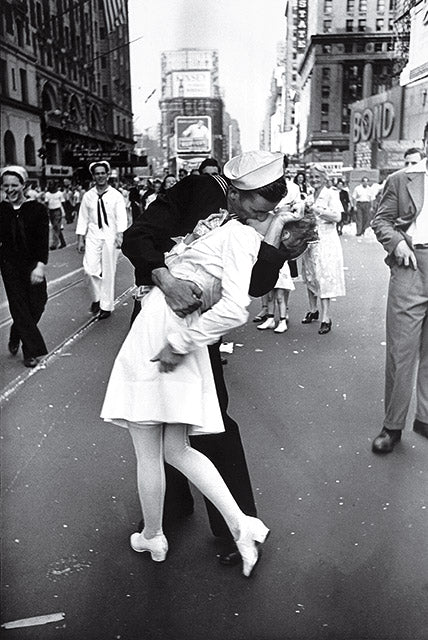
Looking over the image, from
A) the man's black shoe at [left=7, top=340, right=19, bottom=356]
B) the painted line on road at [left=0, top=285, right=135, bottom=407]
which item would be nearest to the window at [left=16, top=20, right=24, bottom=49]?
the painted line on road at [left=0, top=285, right=135, bottom=407]

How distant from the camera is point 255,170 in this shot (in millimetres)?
2178

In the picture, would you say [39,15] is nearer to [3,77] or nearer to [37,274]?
[3,77]

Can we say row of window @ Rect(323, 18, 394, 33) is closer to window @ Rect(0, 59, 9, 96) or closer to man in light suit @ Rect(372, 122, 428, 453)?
man in light suit @ Rect(372, 122, 428, 453)

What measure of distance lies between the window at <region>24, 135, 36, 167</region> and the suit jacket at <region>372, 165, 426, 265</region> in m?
1.92

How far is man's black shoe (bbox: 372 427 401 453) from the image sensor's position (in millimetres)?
3719

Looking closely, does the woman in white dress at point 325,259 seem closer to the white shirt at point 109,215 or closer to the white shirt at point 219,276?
the white shirt at point 109,215

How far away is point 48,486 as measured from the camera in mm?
3314

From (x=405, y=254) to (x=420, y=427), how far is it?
1.11 meters

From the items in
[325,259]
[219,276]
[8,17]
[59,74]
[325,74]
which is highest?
[325,74]

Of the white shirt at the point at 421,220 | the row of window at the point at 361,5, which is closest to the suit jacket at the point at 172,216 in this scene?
the row of window at the point at 361,5

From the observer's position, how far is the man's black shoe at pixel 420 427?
3.97 metres

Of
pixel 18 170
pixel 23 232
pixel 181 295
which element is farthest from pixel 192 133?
pixel 23 232

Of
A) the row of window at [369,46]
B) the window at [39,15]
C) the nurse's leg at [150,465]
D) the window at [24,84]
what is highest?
the row of window at [369,46]

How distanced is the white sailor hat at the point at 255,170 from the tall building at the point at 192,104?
0.36 metres
